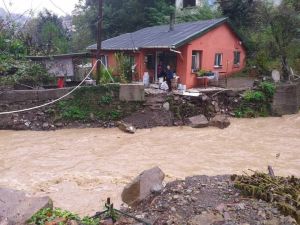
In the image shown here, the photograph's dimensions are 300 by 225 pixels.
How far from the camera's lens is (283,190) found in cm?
660

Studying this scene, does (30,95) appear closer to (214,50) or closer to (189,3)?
(214,50)

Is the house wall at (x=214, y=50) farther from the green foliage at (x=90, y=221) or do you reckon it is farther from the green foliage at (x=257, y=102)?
the green foliage at (x=90, y=221)

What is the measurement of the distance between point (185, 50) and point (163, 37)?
208 centimetres

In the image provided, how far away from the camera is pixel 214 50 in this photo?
20.5 m

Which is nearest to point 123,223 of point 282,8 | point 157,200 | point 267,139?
point 157,200

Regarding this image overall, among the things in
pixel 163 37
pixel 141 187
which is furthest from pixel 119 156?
pixel 163 37

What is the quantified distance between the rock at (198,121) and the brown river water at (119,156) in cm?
40

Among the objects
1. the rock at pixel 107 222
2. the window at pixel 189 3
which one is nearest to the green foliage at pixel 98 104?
the rock at pixel 107 222

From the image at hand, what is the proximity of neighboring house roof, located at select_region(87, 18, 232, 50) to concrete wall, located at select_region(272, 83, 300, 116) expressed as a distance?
16.2ft

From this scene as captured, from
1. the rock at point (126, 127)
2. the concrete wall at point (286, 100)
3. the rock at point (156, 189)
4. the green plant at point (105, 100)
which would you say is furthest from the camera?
the concrete wall at point (286, 100)

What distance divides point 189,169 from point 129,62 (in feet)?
33.3

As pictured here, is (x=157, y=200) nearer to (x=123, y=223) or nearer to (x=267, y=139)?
(x=123, y=223)

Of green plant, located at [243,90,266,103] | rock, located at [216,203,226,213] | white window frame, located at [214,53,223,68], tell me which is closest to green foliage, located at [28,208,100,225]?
rock, located at [216,203,226,213]

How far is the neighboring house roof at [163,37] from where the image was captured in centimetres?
1823
